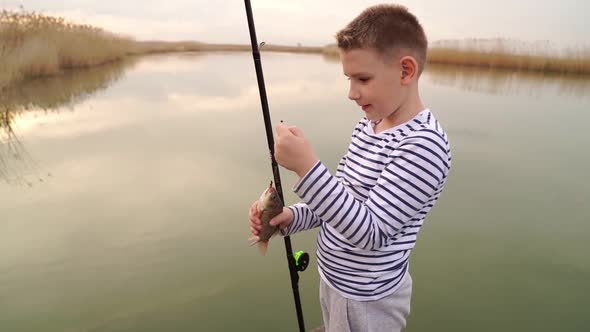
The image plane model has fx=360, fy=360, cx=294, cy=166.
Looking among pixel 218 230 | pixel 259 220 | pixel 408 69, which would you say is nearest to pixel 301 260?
pixel 259 220

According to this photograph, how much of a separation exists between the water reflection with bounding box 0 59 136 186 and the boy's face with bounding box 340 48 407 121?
368 centimetres

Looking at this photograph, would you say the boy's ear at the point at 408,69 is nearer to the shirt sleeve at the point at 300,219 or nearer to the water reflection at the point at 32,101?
the shirt sleeve at the point at 300,219

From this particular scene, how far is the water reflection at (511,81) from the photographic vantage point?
9.35m

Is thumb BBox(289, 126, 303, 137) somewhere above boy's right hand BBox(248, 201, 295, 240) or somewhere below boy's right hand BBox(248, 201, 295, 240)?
above

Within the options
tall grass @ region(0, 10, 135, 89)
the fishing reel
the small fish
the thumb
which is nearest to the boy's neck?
the thumb

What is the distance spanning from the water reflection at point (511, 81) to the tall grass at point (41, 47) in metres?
10.0

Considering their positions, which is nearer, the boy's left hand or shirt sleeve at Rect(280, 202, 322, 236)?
the boy's left hand

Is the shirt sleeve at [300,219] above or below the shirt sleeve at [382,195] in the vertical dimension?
below

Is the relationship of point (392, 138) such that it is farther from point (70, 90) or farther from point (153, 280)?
point (70, 90)

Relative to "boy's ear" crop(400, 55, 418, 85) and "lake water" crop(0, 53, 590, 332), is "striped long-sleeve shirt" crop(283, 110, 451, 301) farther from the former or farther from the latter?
"lake water" crop(0, 53, 590, 332)

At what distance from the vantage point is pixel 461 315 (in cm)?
217

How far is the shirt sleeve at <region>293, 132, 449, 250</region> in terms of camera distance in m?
0.79

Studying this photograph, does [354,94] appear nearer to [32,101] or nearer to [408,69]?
[408,69]

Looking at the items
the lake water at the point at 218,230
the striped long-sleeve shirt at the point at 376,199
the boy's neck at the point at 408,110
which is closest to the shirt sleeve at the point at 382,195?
the striped long-sleeve shirt at the point at 376,199
